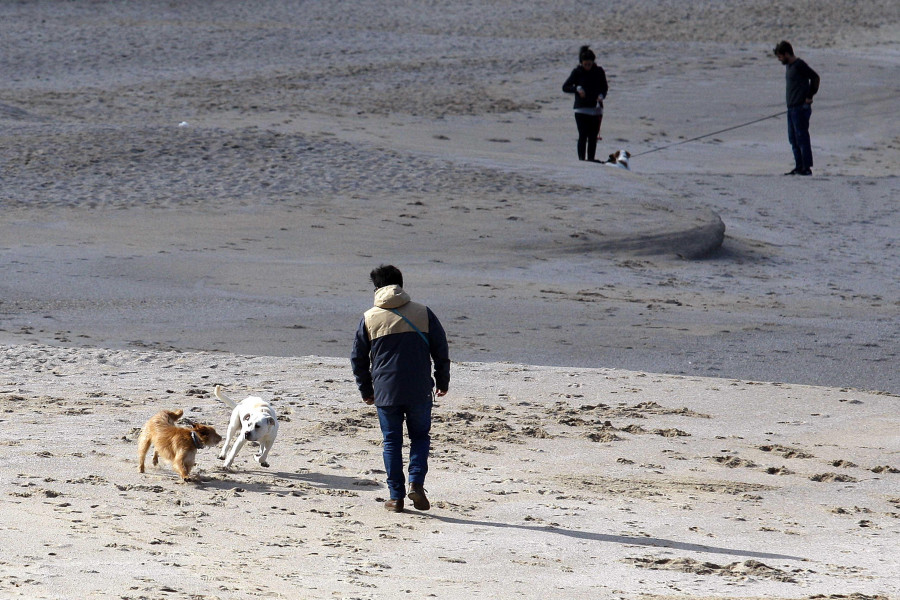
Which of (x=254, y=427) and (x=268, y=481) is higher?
(x=254, y=427)

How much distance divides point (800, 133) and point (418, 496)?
46.0ft

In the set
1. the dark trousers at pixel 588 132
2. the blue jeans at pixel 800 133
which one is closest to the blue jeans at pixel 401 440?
the dark trousers at pixel 588 132

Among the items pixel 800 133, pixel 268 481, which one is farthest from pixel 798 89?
pixel 268 481

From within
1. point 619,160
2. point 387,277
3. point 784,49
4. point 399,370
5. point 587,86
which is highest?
point 784,49

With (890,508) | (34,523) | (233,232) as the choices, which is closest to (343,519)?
(34,523)

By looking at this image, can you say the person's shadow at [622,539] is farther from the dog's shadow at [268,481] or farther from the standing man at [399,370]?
the dog's shadow at [268,481]

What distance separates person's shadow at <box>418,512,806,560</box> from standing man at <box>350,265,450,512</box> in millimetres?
244

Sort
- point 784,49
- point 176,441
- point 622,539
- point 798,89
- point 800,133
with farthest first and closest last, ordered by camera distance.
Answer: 1. point 800,133
2. point 798,89
3. point 784,49
4. point 176,441
5. point 622,539

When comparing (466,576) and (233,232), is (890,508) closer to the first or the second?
(466,576)

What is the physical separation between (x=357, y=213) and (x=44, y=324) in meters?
5.22

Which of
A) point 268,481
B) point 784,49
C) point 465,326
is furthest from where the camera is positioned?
point 784,49

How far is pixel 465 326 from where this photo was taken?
37.0 feet

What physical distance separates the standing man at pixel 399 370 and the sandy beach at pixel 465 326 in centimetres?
27

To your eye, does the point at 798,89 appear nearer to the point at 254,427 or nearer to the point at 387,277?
the point at 387,277
